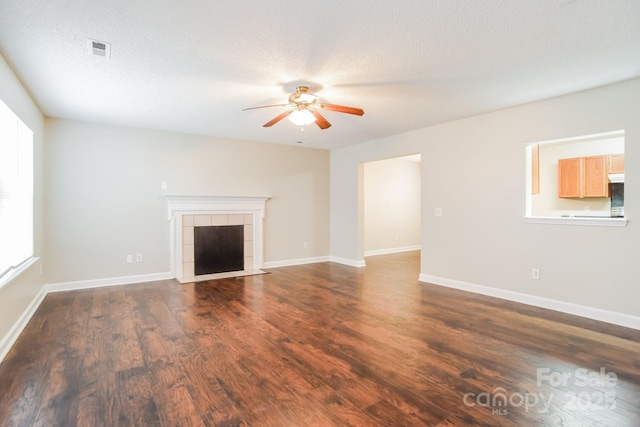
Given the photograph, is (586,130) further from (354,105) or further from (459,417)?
(459,417)

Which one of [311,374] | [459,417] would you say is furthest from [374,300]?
[459,417]

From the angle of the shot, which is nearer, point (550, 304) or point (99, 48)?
point (99, 48)

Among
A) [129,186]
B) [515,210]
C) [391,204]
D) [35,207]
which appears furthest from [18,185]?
[391,204]

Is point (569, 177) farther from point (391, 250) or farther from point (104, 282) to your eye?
point (104, 282)

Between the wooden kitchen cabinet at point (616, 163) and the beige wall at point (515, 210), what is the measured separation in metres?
2.07

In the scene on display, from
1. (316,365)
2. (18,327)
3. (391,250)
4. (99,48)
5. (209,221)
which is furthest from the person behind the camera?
(391,250)

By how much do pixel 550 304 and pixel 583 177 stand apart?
2572 millimetres

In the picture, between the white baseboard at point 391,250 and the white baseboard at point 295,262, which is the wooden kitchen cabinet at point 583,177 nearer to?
the white baseboard at point 391,250

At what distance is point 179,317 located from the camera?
3414mm

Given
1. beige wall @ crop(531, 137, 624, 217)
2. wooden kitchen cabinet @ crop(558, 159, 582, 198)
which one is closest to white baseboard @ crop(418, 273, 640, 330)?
beige wall @ crop(531, 137, 624, 217)

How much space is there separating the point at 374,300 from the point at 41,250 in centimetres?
432

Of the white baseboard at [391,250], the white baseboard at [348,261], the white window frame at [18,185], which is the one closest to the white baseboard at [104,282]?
the white window frame at [18,185]

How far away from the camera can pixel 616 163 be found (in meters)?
4.75

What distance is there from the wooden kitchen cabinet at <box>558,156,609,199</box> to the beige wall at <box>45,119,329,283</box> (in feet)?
Answer: 15.9
